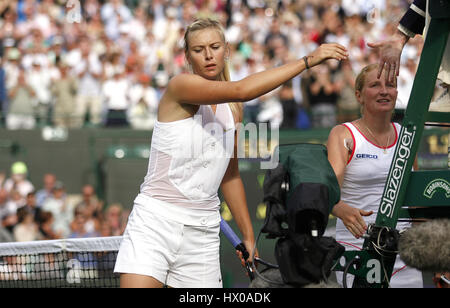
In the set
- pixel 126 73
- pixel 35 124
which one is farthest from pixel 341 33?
pixel 35 124

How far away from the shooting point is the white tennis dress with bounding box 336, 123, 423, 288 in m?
5.30

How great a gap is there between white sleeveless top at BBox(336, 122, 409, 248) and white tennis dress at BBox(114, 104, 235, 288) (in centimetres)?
105

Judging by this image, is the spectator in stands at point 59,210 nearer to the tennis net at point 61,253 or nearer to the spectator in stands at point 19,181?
the spectator in stands at point 19,181

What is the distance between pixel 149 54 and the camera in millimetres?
15047

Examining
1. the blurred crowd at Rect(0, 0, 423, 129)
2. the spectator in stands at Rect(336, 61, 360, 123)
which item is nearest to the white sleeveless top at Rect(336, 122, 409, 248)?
the blurred crowd at Rect(0, 0, 423, 129)

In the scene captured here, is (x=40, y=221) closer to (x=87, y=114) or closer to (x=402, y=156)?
(x=87, y=114)

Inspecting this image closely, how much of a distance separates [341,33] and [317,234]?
1164 centimetres

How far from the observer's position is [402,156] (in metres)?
4.06

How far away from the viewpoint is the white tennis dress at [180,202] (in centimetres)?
449

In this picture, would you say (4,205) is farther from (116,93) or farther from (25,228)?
(116,93)

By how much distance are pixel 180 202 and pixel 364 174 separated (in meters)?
1.40

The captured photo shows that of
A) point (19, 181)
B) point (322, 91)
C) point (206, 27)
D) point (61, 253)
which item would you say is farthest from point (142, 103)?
point (206, 27)

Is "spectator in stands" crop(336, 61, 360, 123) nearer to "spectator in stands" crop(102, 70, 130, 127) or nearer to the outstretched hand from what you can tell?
"spectator in stands" crop(102, 70, 130, 127)

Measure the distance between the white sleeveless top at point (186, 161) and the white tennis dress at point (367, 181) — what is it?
3.65ft
